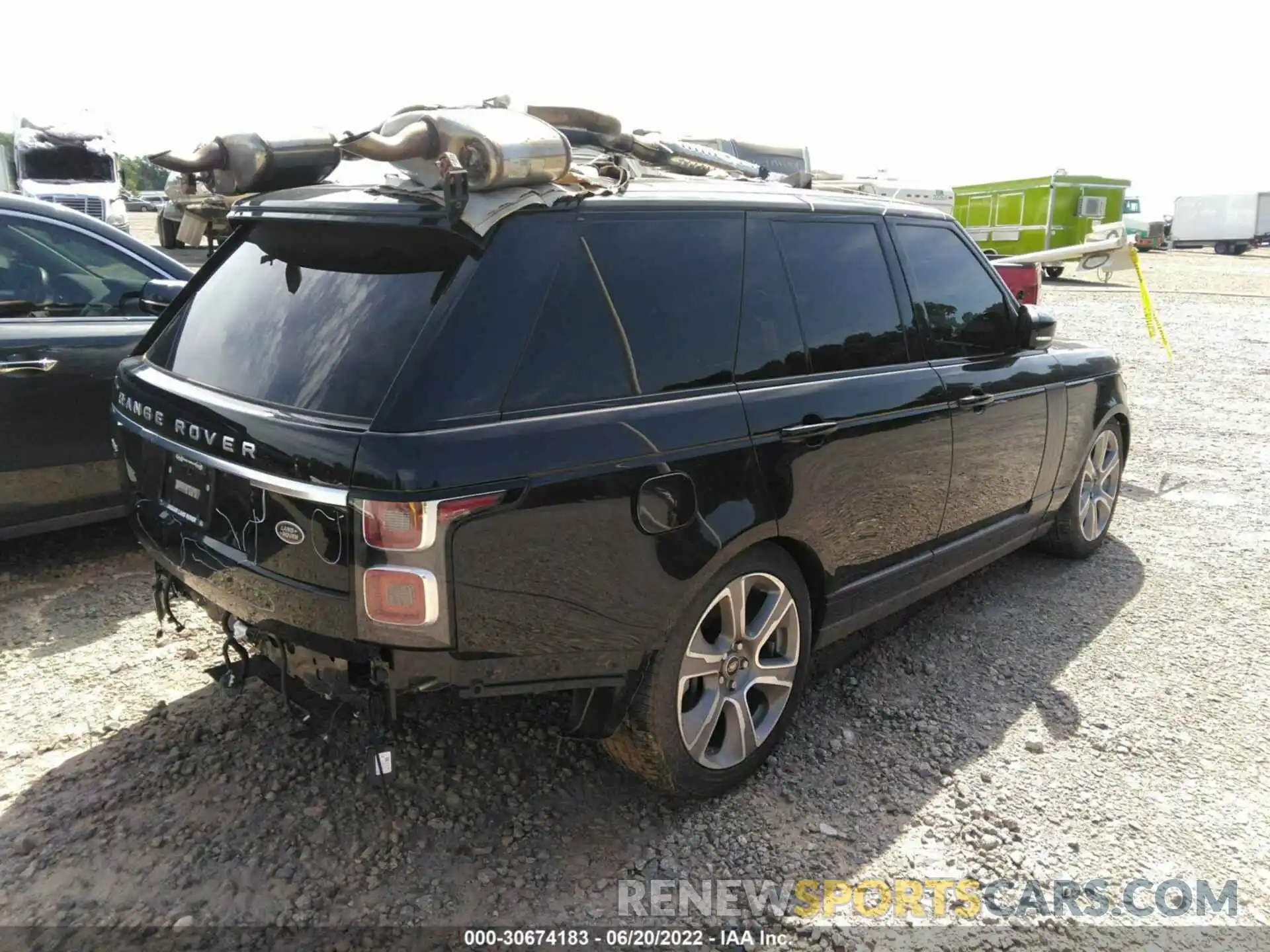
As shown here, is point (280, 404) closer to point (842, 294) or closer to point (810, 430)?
point (810, 430)

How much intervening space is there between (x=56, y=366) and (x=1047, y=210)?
88.6 feet

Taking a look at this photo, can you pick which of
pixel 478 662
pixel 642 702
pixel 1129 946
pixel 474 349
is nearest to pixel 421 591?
pixel 478 662

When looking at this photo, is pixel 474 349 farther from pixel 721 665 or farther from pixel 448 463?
pixel 721 665

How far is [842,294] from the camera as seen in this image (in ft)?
10.8

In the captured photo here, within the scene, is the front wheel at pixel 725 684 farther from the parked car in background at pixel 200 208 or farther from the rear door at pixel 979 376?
the parked car in background at pixel 200 208

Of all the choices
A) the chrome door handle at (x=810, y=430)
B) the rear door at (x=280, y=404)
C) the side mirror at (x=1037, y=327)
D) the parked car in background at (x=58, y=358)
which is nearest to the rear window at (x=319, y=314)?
the rear door at (x=280, y=404)

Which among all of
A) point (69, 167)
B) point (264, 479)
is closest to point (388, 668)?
point (264, 479)

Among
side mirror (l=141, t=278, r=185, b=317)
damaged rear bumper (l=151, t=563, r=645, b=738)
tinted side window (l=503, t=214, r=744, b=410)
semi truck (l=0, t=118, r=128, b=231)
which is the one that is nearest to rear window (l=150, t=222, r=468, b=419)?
tinted side window (l=503, t=214, r=744, b=410)

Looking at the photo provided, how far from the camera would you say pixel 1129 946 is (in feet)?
8.13

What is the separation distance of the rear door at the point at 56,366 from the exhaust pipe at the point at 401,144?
2579mm

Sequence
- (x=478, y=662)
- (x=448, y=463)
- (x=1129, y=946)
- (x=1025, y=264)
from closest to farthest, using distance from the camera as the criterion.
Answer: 1. (x=448, y=463)
2. (x=478, y=662)
3. (x=1129, y=946)
4. (x=1025, y=264)

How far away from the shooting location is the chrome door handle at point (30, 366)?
4008 mm

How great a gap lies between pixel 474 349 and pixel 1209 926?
251 cm

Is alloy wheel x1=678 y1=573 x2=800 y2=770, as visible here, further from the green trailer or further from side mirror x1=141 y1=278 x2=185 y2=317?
the green trailer
